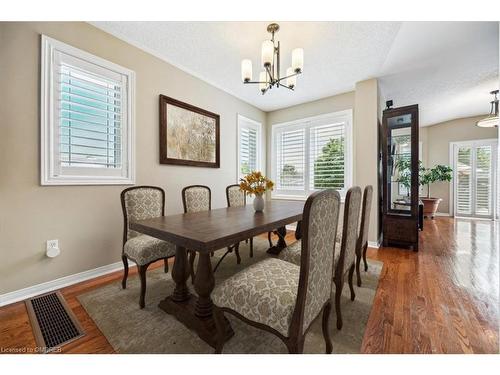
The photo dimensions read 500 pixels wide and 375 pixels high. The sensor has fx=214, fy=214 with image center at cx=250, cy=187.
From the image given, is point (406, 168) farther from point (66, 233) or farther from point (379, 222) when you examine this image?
point (66, 233)

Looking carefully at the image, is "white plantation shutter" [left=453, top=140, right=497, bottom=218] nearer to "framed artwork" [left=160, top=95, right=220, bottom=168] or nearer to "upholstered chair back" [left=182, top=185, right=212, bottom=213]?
"framed artwork" [left=160, top=95, right=220, bottom=168]

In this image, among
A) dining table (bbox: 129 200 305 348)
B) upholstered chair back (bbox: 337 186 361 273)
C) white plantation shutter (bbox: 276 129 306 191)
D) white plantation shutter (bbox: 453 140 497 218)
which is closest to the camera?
dining table (bbox: 129 200 305 348)

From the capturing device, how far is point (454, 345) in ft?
4.18

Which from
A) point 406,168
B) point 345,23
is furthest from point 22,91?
point 406,168

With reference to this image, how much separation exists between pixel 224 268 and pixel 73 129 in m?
2.07

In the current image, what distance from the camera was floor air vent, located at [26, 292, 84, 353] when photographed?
1306 millimetres

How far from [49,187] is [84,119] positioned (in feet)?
2.34

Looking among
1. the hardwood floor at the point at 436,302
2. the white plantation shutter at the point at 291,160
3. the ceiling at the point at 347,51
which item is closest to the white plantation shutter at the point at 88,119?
the ceiling at the point at 347,51

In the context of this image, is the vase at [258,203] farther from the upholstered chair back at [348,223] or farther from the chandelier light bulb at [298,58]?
the chandelier light bulb at [298,58]

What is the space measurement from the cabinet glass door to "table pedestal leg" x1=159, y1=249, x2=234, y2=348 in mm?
3030

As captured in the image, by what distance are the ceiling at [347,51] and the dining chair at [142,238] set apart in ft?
5.52

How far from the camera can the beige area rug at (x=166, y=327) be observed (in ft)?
4.14

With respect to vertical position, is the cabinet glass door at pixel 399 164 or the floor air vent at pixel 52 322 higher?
the cabinet glass door at pixel 399 164

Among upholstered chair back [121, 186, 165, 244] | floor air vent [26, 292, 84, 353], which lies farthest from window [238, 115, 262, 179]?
floor air vent [26, 292, 84, 353]
